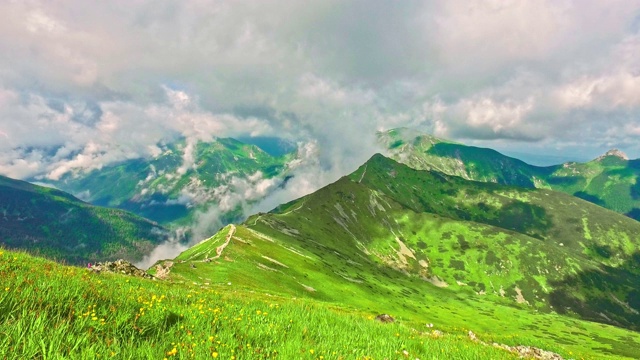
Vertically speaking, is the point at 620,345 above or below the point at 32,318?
below

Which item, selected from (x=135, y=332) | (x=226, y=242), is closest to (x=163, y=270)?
(x=226, y=242)

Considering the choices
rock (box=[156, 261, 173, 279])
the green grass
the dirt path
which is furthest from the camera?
the dirt path

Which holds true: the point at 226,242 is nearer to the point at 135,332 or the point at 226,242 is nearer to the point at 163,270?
the point at 163,270

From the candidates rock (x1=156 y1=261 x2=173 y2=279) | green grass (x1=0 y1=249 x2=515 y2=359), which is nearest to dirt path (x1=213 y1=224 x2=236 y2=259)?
rock (x1=156 y1=261 x2=173 y2=279)

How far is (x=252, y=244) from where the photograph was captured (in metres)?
152

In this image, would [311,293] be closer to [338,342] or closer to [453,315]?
[453,315]

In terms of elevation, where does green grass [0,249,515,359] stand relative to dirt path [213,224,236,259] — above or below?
above

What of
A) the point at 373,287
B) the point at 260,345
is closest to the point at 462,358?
the point at 260,345

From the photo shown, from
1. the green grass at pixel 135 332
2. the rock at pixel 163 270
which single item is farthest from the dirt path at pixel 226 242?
the green grass at pixel 135 332

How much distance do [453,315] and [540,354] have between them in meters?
179

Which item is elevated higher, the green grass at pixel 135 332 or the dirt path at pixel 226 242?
the green grass at pixel 135 332

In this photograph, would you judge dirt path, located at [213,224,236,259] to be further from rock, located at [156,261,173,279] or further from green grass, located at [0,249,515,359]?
green grass, located at [0,249,515,359]

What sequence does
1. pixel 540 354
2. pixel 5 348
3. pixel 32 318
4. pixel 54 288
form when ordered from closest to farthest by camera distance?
Answer: pixel 5 348 < pixel 32 318 < pixel 54 288 < pixel 540 354

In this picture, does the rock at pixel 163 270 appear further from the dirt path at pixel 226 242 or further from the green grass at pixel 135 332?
the green grass at pixel 135 332
